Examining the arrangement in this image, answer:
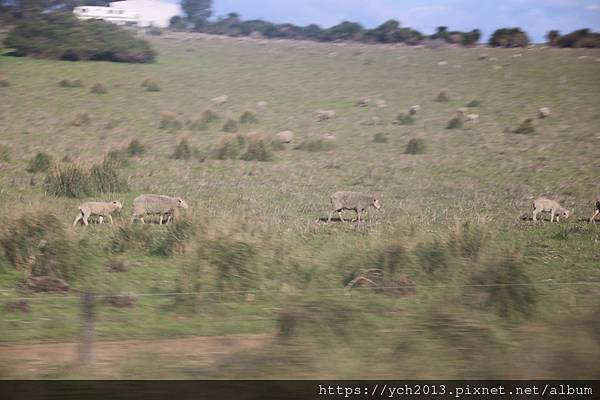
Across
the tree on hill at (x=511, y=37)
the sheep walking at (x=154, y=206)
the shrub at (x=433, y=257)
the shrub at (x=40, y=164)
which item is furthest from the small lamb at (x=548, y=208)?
the tree on hill at (x=511, y=37)

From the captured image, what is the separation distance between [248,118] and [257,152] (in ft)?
26.5

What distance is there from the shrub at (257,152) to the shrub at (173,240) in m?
12.0

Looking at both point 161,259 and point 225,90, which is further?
point 225,90

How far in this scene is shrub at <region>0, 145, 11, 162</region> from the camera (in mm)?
25044

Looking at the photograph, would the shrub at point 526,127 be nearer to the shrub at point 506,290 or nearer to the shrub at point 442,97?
the shrub at point 442,97

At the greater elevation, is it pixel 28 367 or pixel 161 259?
pixel 28 367

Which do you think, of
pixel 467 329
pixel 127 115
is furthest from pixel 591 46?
pixel 467 329

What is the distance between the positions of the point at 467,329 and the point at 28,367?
4200 millimetres

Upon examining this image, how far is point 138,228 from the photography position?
14531 mm

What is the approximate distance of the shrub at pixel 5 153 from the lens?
2504 centimetres

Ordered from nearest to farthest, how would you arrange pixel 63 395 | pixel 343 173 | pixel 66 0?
1. pixel 63 395
2. pixel 343 173
3. pixel 66 0

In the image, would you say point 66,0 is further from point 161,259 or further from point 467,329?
point 467,329

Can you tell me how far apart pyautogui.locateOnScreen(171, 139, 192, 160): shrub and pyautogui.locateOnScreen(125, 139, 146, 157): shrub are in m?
1.36

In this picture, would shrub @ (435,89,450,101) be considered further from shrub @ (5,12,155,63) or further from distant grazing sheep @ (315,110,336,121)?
shrub @ (5,12,155,63)
